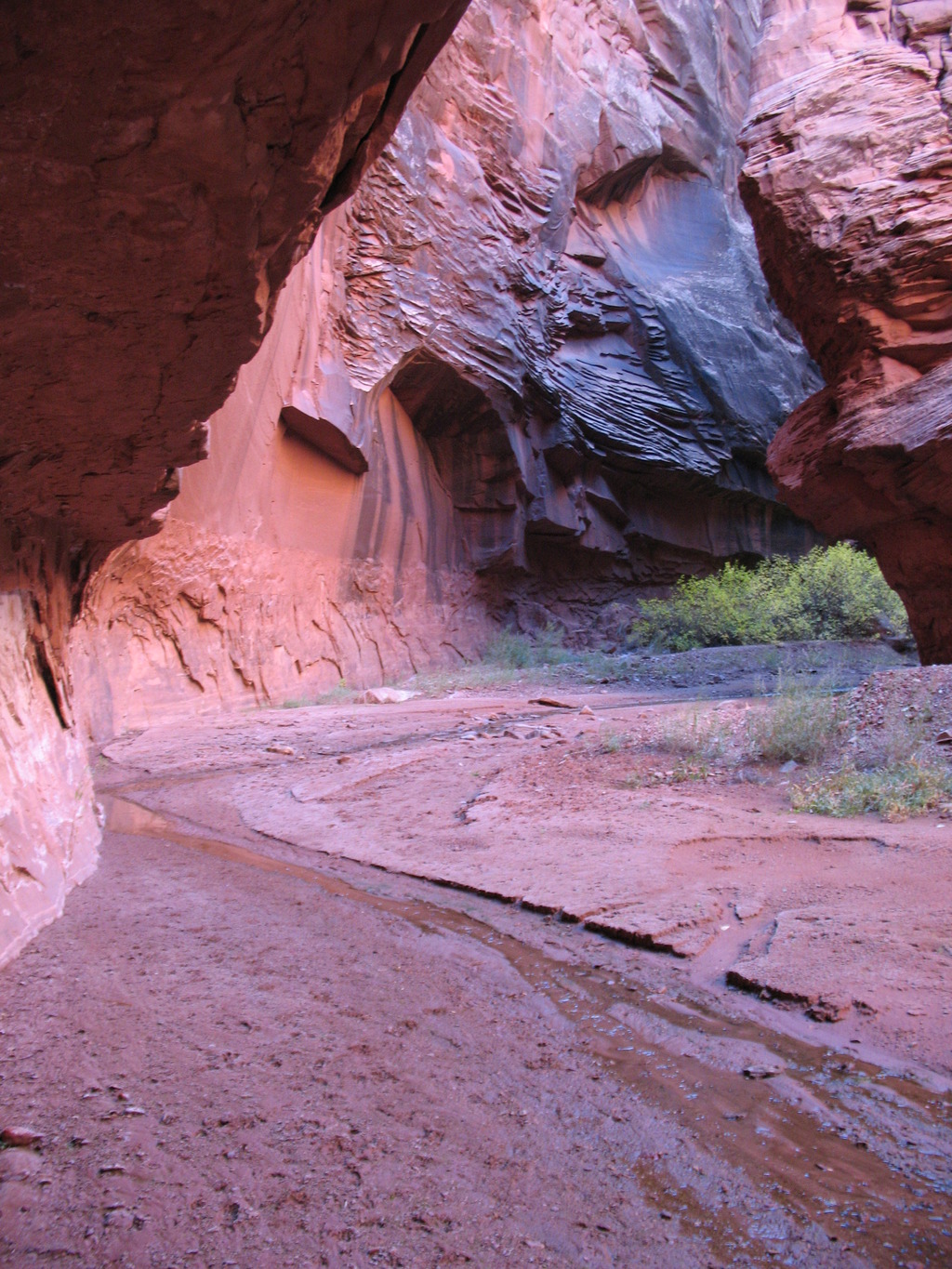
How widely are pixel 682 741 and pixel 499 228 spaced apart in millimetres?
13479

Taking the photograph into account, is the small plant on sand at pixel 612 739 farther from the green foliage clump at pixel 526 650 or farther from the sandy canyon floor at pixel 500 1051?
the green foliage clump at pixel 526 650

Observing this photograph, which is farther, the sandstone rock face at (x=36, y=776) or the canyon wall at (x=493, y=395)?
the canyon wall at (x=493, y=395)

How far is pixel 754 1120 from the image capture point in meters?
1.74

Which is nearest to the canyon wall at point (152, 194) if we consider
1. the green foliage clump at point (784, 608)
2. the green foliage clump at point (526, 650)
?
the green foliage clump at point (526, 650)

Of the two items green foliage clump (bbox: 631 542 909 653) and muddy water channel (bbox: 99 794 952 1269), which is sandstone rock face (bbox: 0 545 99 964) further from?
green foliage clump (bbox: 631 542 909 653)

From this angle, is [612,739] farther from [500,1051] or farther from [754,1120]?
[754,1120]

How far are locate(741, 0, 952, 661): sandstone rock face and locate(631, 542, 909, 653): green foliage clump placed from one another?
6.02 m

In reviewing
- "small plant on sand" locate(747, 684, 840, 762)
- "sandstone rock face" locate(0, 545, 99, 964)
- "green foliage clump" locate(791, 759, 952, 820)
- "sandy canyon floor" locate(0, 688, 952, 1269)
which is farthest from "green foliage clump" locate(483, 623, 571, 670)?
"sandy canyon floor" locate(0, 688, 952, 1269)

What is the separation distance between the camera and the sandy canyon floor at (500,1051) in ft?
4.60

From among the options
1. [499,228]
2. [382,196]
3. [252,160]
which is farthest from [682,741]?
[499,228]

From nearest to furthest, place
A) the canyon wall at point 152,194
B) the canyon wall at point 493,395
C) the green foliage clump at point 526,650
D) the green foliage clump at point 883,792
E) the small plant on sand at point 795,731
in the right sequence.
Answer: the canyon wall at point 152,194, the green foliage clump at point 883,792, the small plant on sand at point 795,731, the canyon wall at point 493,395, the green foliage clump at point 526,650

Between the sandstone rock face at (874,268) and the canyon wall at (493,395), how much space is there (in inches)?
243

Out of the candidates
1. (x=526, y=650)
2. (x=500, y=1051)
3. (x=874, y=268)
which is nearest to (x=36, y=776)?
(x=500, y=1051)

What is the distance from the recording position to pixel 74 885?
344cm
